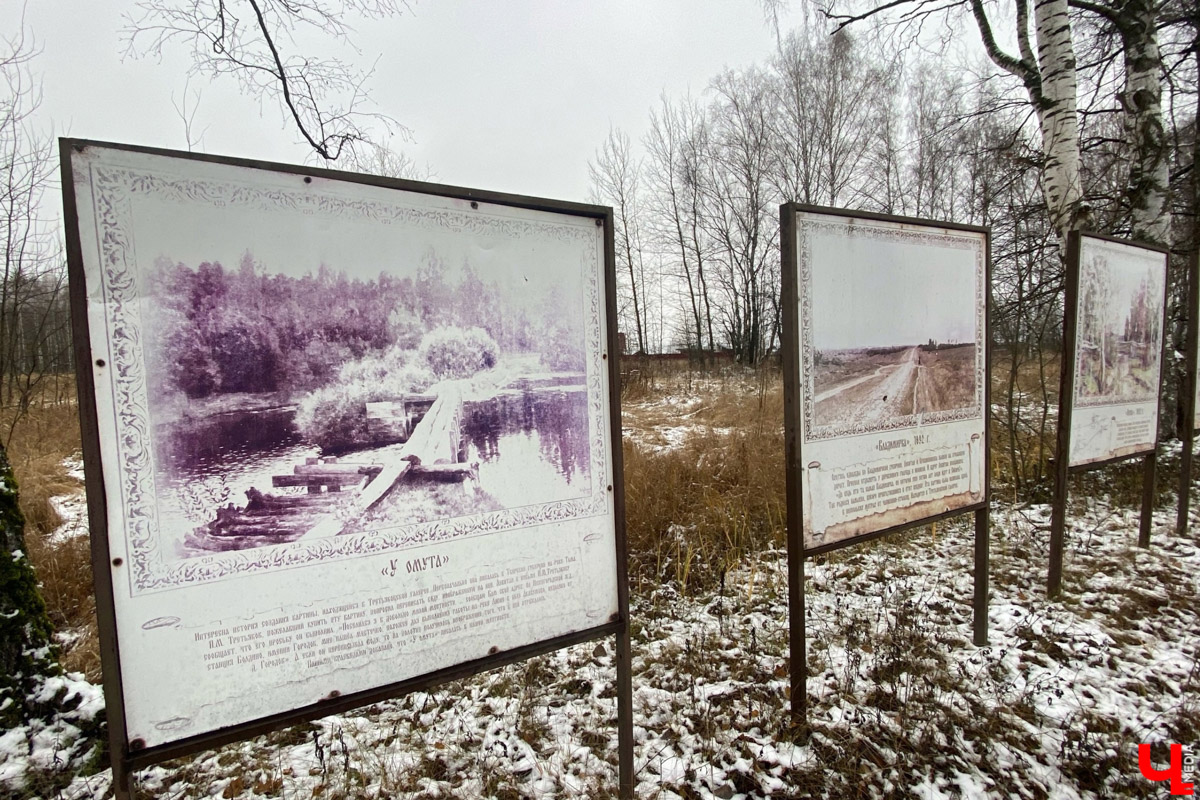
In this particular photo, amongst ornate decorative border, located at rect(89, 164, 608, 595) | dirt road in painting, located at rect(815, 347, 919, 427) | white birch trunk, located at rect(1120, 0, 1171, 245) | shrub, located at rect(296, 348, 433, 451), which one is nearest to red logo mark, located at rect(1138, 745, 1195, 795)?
dirt road in painting, located at rect(815, 347, 919, 427)

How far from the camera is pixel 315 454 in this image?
1371mm

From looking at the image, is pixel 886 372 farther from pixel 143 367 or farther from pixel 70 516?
pixel 70 516

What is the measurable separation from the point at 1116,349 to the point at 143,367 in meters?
5.65

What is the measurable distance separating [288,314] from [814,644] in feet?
10.1

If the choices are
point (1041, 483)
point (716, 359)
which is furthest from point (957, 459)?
point (716, 359)

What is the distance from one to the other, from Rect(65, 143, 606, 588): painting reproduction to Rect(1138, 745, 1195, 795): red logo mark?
253 cm

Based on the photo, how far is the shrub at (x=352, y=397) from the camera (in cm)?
137

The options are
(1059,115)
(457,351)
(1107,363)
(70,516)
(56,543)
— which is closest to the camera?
(457,351)

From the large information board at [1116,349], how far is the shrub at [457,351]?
3.98 m

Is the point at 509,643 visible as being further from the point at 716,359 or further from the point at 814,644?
the point at 716,359

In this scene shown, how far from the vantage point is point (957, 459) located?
2.79 metres

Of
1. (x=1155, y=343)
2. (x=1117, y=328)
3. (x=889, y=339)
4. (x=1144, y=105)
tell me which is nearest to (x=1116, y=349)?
(x=1117, y=328)

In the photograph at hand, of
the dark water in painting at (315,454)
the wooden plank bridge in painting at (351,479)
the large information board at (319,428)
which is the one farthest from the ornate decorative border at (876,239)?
the wooden plank bridge in painting at (351,479)

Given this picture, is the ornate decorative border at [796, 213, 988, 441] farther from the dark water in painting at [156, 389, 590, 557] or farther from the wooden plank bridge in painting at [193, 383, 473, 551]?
the wooden plank bridge in painting at [193, 383, 473, 551]
